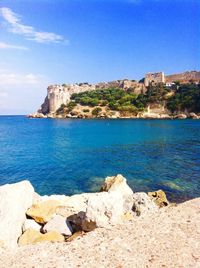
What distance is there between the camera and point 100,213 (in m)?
11.1

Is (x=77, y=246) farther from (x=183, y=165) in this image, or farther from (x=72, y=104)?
(x=72, y=104)

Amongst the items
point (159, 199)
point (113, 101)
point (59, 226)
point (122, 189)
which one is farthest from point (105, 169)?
point (113, 101)

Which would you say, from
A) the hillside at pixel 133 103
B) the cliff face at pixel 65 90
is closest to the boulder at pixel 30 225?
the hillside at pixel 133 103

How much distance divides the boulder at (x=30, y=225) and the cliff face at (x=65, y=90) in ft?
423

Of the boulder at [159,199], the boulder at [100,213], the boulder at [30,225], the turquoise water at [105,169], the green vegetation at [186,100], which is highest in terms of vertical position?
the green vegetation at [186,100]

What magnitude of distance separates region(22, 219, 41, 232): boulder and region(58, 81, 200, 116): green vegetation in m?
109

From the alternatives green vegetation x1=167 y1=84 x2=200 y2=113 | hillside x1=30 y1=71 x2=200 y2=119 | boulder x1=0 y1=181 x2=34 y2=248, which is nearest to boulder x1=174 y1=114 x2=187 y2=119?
hillside x1=30 y1=71 x2=200 y2=119

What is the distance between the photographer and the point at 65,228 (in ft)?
39.7

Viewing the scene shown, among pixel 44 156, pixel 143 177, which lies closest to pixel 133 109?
pixel 44 156

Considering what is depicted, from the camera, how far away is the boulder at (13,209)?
11.6 m

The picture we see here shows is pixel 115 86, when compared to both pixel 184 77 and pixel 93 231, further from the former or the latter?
pixel 93 231

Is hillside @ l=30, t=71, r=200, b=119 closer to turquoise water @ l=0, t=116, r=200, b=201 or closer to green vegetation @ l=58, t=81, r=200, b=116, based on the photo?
green vegetation @ l=58, t=81, r=200, b=116

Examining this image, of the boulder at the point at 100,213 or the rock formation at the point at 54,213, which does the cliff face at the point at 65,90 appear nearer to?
the rock formation at the point at 54,213

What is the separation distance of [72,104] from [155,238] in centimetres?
13133
